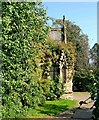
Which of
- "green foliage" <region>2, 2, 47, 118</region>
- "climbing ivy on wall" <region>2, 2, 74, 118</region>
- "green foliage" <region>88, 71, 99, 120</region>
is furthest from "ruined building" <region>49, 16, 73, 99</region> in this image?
"green foliage" <region>88, 71, 99, 120</region>

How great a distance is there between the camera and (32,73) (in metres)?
11.0

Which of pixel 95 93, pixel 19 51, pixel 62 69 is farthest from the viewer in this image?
pixel 62 69

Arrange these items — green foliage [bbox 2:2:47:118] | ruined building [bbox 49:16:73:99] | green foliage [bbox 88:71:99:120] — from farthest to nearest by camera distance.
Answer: ruined building [bbox 49:16:73:99], green foliage [bbox 88:71:99:120], green foliage [bbox 2:2:47:118]

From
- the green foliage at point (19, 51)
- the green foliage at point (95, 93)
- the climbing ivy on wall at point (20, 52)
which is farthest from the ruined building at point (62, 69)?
the green foliage at point (95, 93)

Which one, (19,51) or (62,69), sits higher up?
(19,51)

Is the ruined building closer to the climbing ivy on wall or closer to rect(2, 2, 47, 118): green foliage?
the climbing ivy on wall

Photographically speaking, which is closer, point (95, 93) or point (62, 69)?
point (95, 93)

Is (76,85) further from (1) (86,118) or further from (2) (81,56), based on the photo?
(1) (86,118)

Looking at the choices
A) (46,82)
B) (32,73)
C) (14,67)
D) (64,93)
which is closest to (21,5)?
(14,67)

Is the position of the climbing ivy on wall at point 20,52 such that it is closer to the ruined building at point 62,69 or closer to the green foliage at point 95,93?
the green foliage at point 95,93

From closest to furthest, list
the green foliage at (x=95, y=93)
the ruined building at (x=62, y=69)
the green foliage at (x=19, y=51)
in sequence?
the green foliage at (x=19, y=51), the green foliage at (x=95, y=93), the ruined building at (x=62, y=69)

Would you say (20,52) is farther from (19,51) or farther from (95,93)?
(95,93)

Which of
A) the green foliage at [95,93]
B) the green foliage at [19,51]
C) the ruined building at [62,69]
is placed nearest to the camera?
the green foliage at [19,51]

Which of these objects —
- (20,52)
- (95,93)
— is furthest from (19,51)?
(95,93)
